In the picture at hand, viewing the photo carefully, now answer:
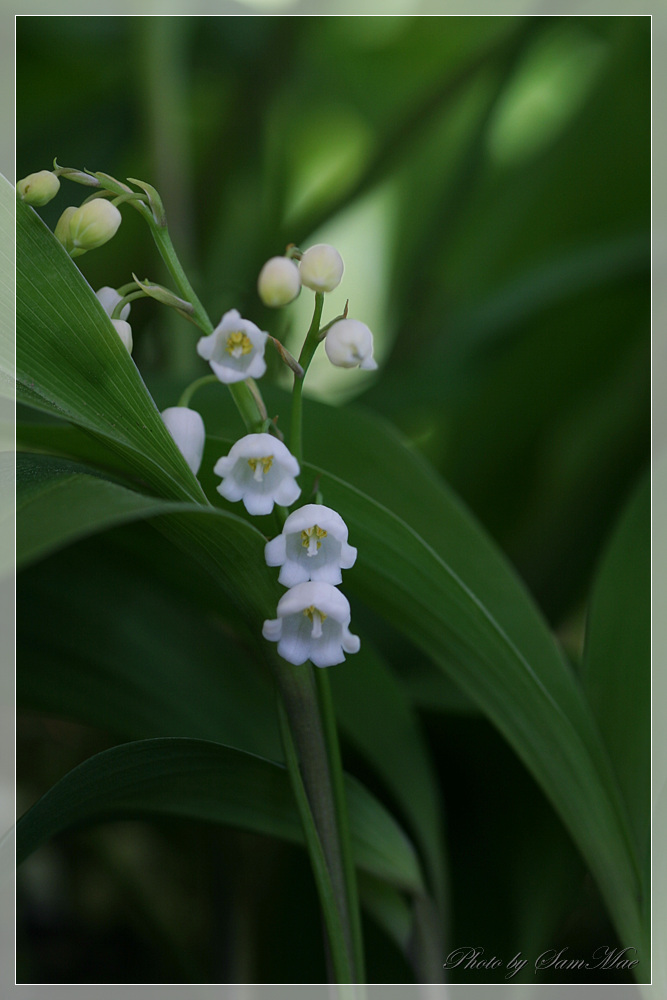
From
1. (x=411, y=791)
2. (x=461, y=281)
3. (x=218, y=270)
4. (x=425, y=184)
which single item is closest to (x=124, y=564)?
(x=411, y=791)

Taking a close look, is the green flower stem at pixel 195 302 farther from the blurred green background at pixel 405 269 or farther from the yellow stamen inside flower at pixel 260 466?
the blurred green background at pixel 405 269

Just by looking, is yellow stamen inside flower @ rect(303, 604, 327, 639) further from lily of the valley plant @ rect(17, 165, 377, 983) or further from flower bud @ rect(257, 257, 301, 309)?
flower bud @ rect(257, 257, 301, 309)

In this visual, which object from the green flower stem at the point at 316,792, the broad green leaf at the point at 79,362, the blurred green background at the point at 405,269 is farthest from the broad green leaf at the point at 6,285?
the blurred green background at the point at 405,269

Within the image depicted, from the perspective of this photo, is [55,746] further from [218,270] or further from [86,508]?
[86,508]

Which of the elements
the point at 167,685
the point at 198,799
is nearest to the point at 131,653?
the point at 167,685

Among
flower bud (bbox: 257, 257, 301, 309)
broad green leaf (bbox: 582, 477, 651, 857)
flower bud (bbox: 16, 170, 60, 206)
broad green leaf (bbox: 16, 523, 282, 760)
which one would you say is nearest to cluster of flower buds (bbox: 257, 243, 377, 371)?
flower bud (bbox: 257, 257, 301, 309)

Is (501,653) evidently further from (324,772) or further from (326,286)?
(326,286)
